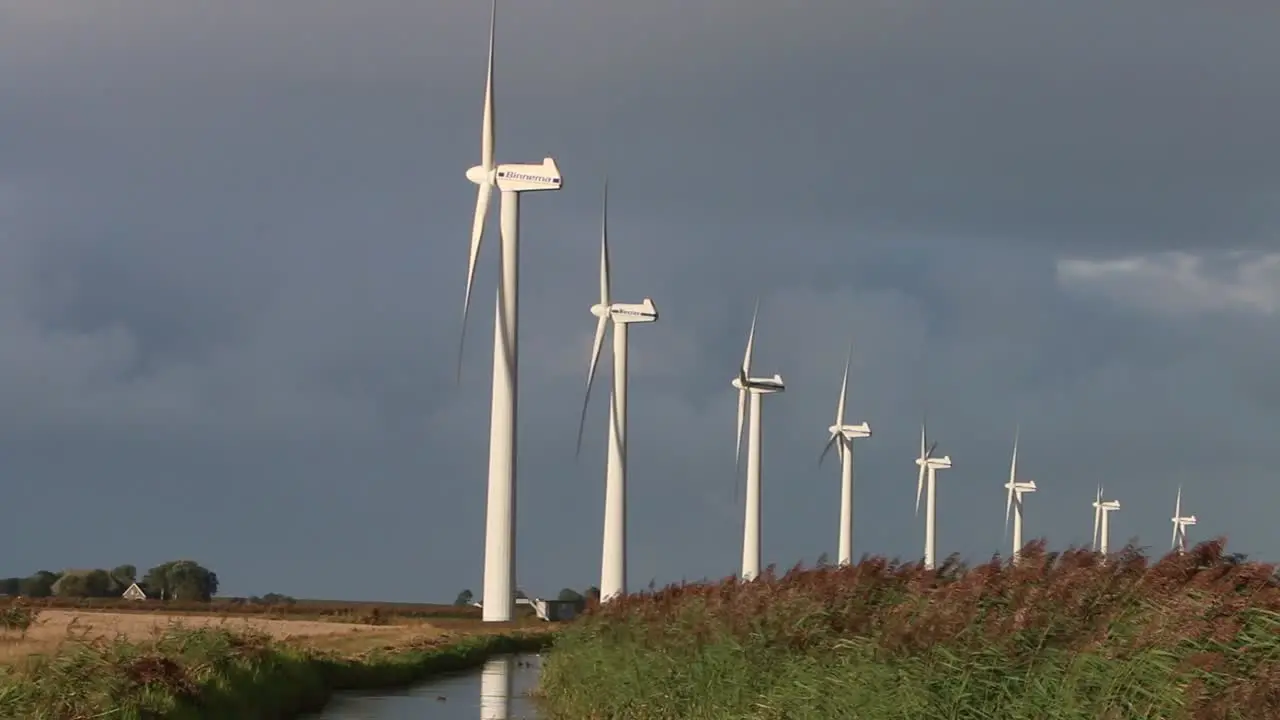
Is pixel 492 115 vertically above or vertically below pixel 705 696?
above

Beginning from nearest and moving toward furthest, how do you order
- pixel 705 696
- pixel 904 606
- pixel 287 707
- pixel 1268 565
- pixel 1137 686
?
1. pixel 1137 686
2. pixel 1268 565
3. pixel 904 606
4. pixel 705 696
5. pixel 287 707

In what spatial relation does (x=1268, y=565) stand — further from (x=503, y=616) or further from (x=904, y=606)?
(x=503, y=616)

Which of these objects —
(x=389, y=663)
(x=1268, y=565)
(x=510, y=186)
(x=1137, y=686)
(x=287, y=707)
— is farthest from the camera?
(x=510, y=186)

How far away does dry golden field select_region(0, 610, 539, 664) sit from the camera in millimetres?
41406

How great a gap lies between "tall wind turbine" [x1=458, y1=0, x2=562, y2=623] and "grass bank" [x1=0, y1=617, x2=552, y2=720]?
2413 cm

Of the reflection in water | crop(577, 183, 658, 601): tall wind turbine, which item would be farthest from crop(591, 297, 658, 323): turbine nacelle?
the reflection in water

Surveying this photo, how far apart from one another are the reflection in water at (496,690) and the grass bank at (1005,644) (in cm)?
820

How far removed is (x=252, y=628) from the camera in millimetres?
48156

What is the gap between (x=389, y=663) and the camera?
159 feet

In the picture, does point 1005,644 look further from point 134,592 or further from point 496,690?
point 134,592

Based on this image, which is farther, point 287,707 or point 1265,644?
point 287,707

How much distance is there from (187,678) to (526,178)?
165 feet

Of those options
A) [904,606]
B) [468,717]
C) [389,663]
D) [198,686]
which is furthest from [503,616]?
[904,606]

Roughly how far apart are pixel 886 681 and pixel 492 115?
58946mm
